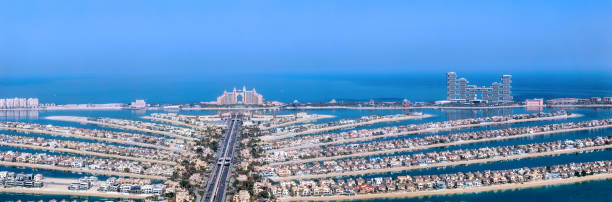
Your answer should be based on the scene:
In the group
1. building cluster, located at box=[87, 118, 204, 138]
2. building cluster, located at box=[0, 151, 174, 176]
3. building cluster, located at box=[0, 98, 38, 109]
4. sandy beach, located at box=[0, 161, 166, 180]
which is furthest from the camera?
building cluster, located at box=[0, 98, 38, 109]

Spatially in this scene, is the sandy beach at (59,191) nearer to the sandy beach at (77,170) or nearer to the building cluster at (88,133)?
the sandy beach at (77,170)

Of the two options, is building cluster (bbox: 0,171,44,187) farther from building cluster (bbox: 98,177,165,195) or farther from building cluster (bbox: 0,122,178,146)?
building cluster (bbox: 0,122,178,146)

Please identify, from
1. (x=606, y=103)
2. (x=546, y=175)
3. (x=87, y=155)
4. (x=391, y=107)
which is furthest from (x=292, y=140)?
(x=606, y=103)

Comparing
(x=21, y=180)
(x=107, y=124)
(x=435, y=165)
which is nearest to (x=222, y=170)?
(x=21, y=180)

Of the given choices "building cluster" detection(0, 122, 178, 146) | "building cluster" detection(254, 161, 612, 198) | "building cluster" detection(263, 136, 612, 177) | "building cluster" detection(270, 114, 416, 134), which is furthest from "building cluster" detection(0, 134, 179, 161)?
"building cluster" detection(270, 114, 416, 134)

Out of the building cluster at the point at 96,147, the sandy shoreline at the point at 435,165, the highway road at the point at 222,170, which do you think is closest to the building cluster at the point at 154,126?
Answer: the highway road at the point at 222,170

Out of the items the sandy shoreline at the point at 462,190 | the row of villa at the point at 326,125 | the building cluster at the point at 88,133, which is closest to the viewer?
the sandy shoreline at the point at 462,190

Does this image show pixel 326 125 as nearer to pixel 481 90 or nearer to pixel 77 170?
pixel 77 170
